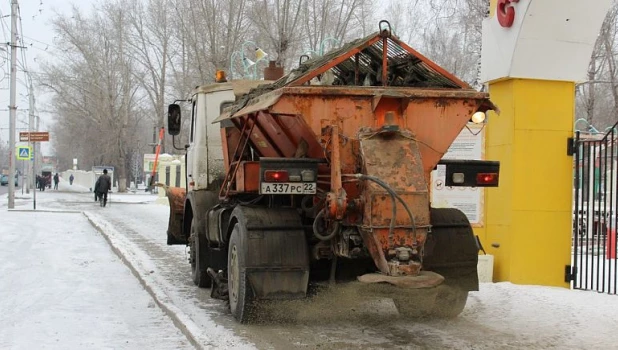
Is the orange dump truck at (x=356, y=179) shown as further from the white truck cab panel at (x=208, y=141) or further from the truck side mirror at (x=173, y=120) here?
the truck side mirror at (x=173, y=120)

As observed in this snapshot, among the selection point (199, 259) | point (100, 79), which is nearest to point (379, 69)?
point (199, 259)

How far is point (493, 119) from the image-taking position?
10719 millimetres

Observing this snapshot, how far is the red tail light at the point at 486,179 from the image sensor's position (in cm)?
748

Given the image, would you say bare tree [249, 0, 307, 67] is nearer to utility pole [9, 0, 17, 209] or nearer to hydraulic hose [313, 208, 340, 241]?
utility pole [9, 0, 17, 209]

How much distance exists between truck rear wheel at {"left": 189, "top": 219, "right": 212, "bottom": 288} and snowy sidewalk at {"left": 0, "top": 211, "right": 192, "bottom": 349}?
0.81 meters

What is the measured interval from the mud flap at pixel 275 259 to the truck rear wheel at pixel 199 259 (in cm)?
288

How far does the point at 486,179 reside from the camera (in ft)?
24.6

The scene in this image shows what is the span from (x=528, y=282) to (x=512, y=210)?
3.41 feet

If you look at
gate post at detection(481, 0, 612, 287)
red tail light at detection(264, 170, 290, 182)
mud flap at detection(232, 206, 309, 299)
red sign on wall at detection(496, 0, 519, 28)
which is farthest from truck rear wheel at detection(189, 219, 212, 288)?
red sign on wall at detection(496, 0, 519, 28)

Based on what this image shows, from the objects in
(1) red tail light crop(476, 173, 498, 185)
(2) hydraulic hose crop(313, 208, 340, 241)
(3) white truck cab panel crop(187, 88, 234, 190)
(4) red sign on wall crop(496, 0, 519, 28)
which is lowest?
(2) hydraulic hose crop(313, 208, 340, 241)

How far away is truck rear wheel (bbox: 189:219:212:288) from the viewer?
382 inches

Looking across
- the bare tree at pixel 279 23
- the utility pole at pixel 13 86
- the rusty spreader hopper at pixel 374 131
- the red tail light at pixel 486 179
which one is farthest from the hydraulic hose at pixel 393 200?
the utility pole at pixel 13 86

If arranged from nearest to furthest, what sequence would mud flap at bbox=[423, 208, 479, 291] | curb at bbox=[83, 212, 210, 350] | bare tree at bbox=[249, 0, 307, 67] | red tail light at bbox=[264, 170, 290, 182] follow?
red tail light at bbox=[264, 170, 290, 182]
curb at bbox=[83, 212, 210, 350]
mud flap at bbox=[423, 208, 479, 291]
bare tree at bbox=[249, 0, 307, 67]

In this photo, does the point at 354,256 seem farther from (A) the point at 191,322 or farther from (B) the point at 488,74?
(B) the point at 488,74
